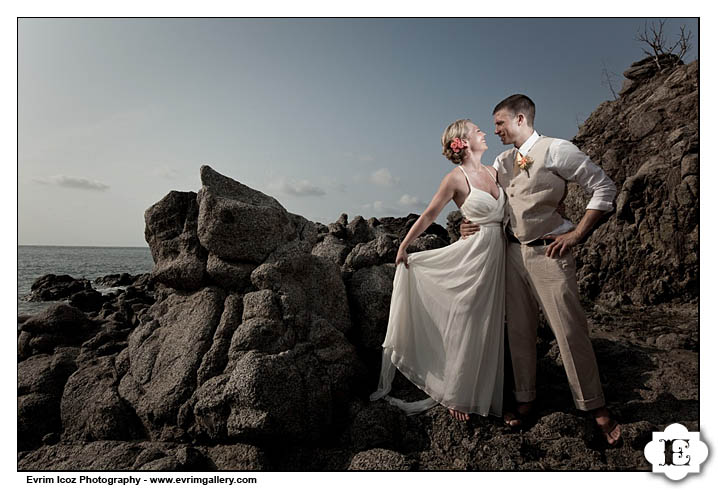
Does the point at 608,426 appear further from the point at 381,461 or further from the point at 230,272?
the point at 230,272

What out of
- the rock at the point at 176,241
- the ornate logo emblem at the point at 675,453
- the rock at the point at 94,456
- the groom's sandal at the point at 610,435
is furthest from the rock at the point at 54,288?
the ornate logo emblem at the point at 675,453

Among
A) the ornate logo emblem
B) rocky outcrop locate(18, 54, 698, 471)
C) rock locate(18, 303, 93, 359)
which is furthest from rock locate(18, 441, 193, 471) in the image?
the ornate logo emblem

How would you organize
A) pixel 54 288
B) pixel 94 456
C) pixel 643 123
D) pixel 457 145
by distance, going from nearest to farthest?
pixel 94 456
pixel 457 145
pixel 643 123
pixel 54 288

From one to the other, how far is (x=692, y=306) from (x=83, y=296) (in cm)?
1463

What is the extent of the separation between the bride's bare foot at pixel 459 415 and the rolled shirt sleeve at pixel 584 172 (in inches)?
81.9

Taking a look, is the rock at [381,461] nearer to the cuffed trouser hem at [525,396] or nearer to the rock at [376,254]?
the cuffed trouser hem at [525,396]

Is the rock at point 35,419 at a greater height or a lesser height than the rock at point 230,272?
lesser

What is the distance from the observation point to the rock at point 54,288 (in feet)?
67.0

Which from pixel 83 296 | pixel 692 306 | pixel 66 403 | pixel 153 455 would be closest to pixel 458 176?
pixel 153 455

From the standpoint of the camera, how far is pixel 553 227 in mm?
4023

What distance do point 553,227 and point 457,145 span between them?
1123mm

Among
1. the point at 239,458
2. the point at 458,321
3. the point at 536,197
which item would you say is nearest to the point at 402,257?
the point at 458,321

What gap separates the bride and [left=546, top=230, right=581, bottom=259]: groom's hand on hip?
46cm
